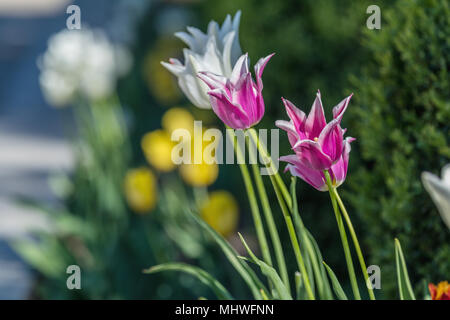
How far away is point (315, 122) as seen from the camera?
0.84m

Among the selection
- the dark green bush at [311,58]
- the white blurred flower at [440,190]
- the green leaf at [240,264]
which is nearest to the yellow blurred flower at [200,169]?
the dark green bush at [311,58]

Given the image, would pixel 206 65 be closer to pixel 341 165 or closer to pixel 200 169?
pixel 341 165

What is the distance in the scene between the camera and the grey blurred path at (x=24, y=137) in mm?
2621

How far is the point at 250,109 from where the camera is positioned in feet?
2.80

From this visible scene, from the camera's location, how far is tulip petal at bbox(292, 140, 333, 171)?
0.79 m

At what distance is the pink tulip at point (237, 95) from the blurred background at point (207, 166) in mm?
541

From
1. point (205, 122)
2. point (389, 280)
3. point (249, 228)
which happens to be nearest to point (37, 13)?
point (205, 122)

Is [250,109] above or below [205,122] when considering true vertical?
below

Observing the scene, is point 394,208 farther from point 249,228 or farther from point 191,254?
point 249,228

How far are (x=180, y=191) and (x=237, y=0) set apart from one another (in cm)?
103

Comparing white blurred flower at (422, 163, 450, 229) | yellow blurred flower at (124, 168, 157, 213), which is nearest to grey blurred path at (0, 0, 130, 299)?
yellow blurred flower at (124, 168, 157, 213)

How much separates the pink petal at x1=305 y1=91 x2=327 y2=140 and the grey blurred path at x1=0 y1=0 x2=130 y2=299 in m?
1.37

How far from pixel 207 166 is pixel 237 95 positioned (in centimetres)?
109

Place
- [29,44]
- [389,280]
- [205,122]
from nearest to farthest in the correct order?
[389,280] < [205,122] < [29,44]
